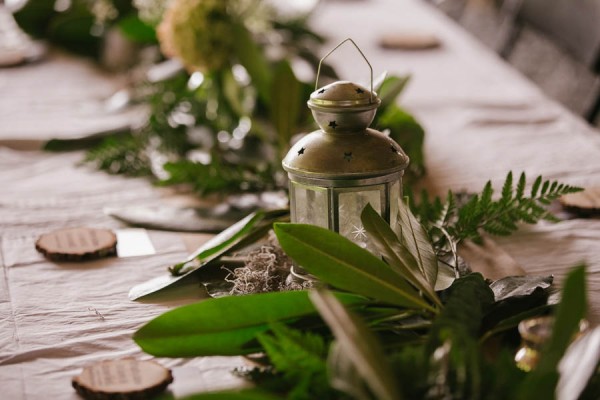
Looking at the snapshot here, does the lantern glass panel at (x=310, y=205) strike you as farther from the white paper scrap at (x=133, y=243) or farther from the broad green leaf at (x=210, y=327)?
the white paper scrap at (x=133, y=243)

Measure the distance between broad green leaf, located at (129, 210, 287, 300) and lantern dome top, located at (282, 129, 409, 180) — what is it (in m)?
0.15

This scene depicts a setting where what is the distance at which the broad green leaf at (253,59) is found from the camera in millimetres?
1587

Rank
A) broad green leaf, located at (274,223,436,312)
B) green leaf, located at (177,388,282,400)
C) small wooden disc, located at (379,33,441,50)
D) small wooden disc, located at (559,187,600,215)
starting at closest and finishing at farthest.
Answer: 1. green leaf, located at (177,388,282,400)
2. broad green leaf, located at (274,223,436,312)
3. small wooden disc, located at (559,187,600,215)
4. small wooden disc, located at (379,33,441,50)

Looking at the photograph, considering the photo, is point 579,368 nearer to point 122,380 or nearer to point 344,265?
point 344,265

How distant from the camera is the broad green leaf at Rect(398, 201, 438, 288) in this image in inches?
35.5

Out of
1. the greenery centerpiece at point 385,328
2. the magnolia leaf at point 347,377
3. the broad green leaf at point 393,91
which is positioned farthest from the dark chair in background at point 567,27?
the magnolia leaf at point 347,377

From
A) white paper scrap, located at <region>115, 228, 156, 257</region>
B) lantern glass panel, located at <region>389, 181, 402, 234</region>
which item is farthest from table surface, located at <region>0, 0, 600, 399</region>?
lantern glass panel, located at <region>389, 181, 402, 234</region>

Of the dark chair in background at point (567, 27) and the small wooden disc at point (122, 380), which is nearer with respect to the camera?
the small wooden disc at point (122, 380)

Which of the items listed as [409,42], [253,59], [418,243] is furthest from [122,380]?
[409,42]

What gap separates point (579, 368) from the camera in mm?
643

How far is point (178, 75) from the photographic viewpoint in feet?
6.11

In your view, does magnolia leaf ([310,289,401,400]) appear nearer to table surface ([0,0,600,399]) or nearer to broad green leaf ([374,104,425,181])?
table surface ([0,0,600,399])

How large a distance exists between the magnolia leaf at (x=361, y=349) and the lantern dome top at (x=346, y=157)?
0.97 feet

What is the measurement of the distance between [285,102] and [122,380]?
30.0 inches
